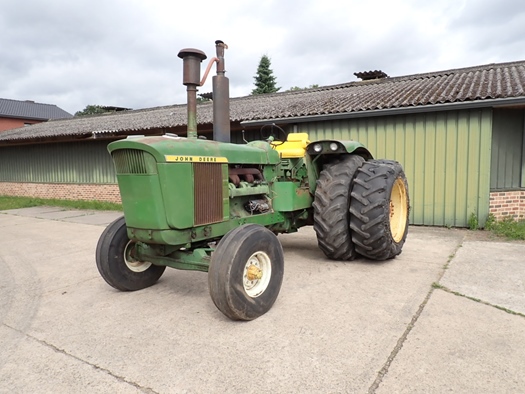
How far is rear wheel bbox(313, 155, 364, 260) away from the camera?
4242mm

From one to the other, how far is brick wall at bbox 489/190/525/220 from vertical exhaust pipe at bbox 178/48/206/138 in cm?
579

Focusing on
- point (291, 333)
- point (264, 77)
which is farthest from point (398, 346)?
point (264, 77)

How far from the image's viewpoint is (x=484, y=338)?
2.68 m

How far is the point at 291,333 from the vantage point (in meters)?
2.80

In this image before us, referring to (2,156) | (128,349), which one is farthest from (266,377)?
(2,156)

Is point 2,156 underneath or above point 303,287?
above

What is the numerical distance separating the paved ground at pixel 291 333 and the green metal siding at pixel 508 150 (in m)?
2.83

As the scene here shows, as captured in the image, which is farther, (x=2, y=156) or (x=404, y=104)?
(x=2, y=156)

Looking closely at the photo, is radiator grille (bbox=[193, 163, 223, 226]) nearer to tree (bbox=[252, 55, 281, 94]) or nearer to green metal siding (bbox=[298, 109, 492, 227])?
green metal siding (bbox=[298, 109, 492, 227])

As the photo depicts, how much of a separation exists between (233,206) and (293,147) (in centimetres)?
133

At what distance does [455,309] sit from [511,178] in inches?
203

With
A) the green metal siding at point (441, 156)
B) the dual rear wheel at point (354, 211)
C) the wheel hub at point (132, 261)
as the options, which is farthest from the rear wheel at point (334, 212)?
the green metal siding at point (441, 156)

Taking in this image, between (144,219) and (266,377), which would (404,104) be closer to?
(144,219)

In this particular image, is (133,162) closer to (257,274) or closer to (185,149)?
(185,149)
